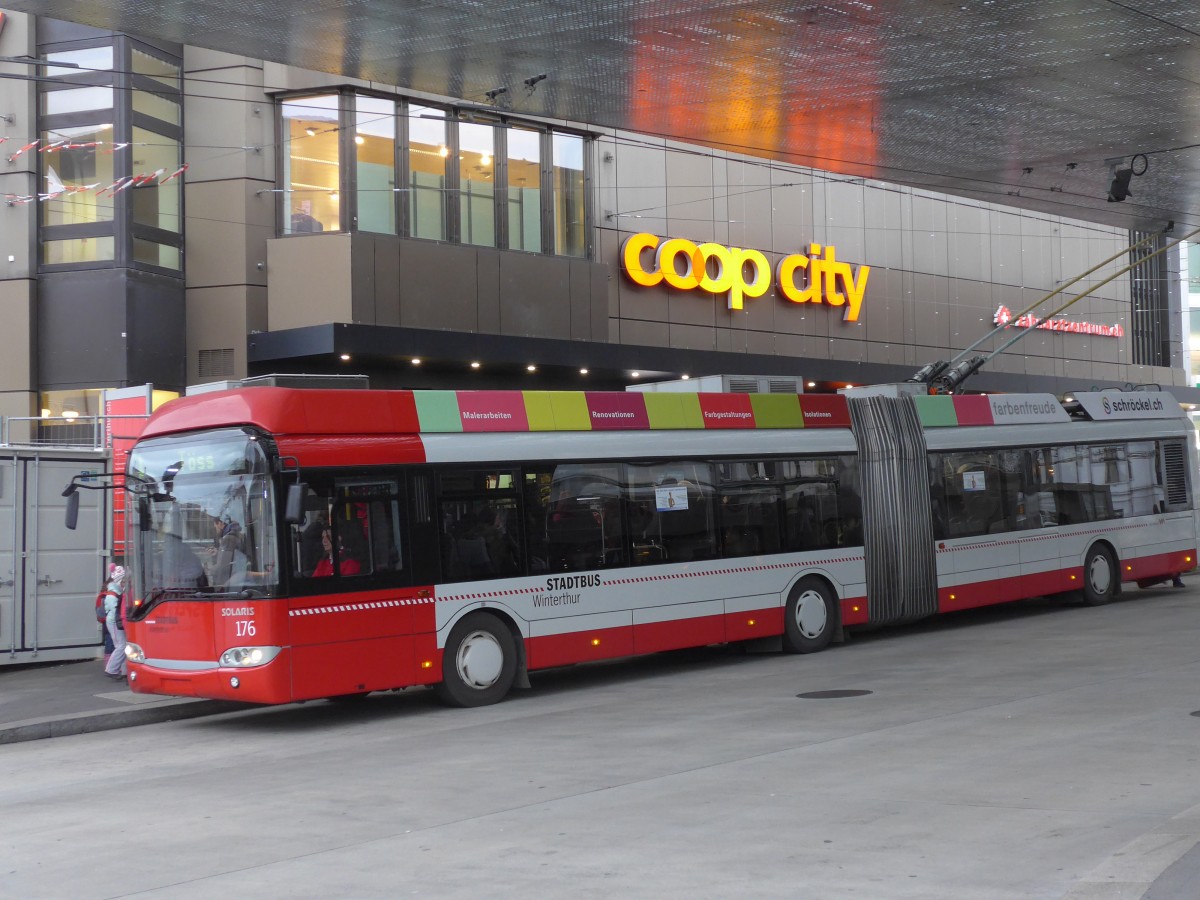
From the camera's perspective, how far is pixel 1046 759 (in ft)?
30.2

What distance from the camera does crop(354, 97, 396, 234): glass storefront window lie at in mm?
24734

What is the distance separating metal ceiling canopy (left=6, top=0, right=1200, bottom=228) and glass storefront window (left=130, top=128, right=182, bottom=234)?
8.22 meters

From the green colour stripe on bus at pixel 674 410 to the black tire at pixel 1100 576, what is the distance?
28.9 ft

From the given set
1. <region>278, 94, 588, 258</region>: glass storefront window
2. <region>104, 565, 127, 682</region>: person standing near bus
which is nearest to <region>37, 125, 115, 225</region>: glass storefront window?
<region>278, 94, 588, 258</region>: glass storefront window

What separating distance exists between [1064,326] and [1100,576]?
22575 mm

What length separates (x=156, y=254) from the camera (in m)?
24.0

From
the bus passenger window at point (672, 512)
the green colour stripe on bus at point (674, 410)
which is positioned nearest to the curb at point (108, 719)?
the bus passenger window at point (672, 512)

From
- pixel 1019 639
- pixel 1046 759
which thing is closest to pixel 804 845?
pixel 1046 759

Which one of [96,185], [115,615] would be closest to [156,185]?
[96,185]

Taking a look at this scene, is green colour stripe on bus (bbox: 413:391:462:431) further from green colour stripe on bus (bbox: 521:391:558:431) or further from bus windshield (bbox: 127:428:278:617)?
bus windshield (bbox: 127:428:278:617)

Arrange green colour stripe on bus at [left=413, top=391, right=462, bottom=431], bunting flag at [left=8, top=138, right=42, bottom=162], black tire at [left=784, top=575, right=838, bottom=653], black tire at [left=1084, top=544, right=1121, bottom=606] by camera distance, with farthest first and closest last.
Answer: black tire at [left=1084, top=544, right=1121, bottom=606]
bunting flag at [left=8, top=138, right=42, bottom=162]
black tire at [left=784, top=575, right=838, bottom=653]
green colour stripe on bus at [left=413, top=391, right=462, bottom=431]

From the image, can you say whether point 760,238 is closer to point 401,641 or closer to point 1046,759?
point 401,641

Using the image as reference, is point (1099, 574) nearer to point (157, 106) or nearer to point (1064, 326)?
point (157, 106)

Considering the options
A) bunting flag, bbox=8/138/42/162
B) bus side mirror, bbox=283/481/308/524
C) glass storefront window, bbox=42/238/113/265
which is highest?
bunting flag, bbox=8/138/42/162
